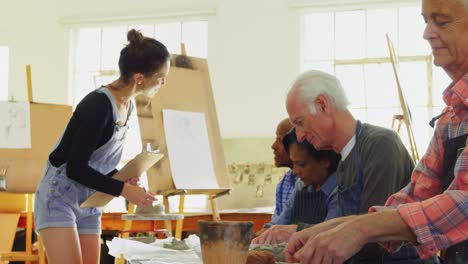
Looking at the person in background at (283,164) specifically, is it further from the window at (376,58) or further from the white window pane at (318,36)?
the white window pane at (318,36)

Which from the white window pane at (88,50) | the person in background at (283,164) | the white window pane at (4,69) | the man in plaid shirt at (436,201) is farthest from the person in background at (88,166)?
the white window pane at (4,69)

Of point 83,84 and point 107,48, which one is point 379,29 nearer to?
point 107,48

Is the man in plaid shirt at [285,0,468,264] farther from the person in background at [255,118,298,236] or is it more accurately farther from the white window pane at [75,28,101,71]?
the white window pane at [75,28,101,71]

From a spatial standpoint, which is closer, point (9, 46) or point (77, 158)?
point (77, 158)

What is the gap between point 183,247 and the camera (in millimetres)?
1637

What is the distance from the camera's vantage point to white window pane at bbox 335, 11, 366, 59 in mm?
6004

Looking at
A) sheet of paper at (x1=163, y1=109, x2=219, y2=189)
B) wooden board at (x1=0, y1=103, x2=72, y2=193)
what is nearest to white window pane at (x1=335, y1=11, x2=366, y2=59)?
sheet of paper at (x1=163, y1=109, x2=219, y2=189)

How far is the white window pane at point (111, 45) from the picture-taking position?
6.57 meters

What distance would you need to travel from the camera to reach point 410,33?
233 inches

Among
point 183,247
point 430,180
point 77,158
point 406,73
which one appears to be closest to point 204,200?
point 406,73

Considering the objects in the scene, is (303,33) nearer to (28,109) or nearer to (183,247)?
(28,109)

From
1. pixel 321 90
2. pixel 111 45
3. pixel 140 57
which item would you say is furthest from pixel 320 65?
pixel 321 90

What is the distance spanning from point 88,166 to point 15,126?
281 cm

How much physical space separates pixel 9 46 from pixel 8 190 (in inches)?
99.2
